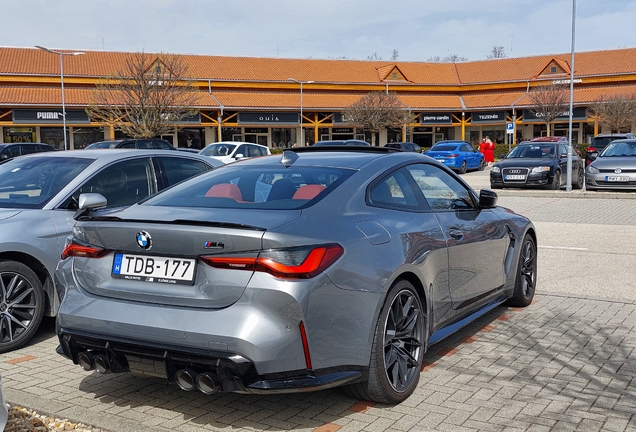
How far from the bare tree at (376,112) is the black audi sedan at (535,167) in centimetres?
2896

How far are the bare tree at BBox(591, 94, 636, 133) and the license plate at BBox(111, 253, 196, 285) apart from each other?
48223mm

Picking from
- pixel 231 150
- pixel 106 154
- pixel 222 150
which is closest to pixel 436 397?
pixel 106 154

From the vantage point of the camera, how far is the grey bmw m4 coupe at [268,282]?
342cm

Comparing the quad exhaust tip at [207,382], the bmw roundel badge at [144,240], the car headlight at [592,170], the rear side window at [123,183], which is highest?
the rear side window at [123,183]

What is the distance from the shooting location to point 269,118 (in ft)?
166

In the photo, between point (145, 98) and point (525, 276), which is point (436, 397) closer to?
point (525, 276)

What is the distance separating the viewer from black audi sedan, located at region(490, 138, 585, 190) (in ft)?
65.7

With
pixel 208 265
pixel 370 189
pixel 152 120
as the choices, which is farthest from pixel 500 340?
pixel 152 120

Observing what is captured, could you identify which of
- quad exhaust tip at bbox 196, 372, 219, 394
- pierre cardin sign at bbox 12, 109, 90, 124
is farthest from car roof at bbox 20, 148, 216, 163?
pierre cardin sign at bbox 12, 109, 90, 124

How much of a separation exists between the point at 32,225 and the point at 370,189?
2853 mm

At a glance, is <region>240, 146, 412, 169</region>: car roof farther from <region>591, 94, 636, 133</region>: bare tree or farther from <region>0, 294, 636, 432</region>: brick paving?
<region>591, 94, 636, 133</region>: bare tree

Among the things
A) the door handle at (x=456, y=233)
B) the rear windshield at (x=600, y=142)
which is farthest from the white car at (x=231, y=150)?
the door handle at (x=456, y=233)

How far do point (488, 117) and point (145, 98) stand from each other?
28546 mm

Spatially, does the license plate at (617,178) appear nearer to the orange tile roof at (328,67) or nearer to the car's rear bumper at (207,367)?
the car's rear bumper at (207,367)
